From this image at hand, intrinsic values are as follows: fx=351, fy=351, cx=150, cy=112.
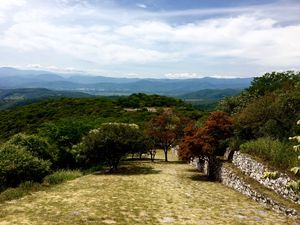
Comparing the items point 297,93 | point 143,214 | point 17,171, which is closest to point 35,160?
point 17,171

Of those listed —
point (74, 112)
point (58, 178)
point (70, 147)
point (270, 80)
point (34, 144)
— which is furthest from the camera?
point (74, 112)

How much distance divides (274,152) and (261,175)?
4.53 ft

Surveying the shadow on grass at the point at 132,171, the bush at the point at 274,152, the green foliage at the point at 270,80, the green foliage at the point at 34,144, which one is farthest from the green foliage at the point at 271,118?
the green foliage at the point at 270,80

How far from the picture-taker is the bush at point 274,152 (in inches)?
655

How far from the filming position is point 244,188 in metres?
18.1

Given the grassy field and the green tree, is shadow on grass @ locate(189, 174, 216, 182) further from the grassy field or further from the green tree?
the green tree

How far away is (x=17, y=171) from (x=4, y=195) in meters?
3.39

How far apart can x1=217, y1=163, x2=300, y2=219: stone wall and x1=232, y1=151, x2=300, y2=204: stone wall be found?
71 centimetres

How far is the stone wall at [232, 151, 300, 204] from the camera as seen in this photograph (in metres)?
14.8

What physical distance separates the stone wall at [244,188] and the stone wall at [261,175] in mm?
714

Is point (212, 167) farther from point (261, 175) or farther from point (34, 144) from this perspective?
point (34, 144)

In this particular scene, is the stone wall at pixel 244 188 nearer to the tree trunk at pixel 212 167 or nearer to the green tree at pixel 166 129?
the tree trunk at pixel 212 167

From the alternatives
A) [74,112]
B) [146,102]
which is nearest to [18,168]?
[74,112]

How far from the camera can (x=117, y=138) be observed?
25.9m
